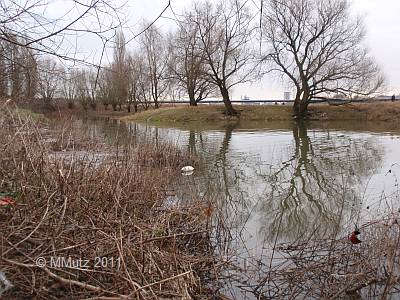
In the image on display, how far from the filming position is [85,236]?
348 cm

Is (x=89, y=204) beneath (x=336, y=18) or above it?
beneath

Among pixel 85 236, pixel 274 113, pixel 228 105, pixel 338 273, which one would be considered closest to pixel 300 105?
pixel 274 113

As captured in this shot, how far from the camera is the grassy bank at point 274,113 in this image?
115 feet

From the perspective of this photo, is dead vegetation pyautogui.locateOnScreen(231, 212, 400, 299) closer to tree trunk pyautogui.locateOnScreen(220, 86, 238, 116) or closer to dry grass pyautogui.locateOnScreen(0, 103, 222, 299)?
dry grass pyautogui.locateOnScreen(0, 103, 222, 299)

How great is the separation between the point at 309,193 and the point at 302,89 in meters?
27.6

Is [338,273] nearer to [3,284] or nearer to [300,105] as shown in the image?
[3,284]

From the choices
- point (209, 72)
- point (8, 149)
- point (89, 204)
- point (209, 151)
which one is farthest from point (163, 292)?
point (209, 72)

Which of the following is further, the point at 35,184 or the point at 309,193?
the point at 309,193

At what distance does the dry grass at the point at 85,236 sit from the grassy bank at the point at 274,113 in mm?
32239

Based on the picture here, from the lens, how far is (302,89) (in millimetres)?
34469

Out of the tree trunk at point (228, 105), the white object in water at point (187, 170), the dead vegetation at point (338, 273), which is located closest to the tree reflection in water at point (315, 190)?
the dead vegetation at point (338, 273)

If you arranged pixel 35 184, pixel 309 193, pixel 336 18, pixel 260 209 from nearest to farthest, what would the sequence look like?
pixel 35 184, pixel 260 209, pixel 309 193, pixel 336 18

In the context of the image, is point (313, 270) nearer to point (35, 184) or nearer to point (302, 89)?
point (35, 184)

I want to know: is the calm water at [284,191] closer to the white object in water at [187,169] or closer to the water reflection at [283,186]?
the water reflection at [283,186]
